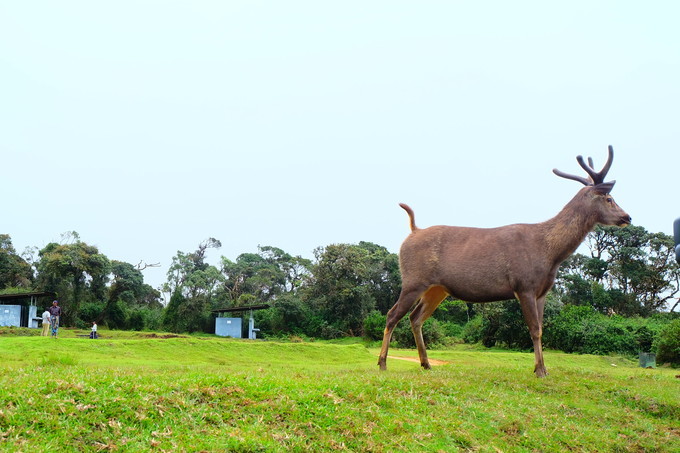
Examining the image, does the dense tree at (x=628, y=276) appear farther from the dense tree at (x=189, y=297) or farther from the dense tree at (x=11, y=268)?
the dense tree at (x=11, y=268)

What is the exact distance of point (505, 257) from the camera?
386 inches

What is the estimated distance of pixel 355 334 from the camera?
3794 centimetres

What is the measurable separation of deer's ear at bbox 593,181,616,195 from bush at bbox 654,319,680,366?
562 inches

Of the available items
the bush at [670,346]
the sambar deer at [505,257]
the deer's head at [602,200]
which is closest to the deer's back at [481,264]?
the sambar deer at [505,257]

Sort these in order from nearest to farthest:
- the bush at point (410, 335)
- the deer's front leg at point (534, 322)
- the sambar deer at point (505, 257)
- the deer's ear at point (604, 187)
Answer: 1. the deer's front leg at point (534, 322)
2. the sambar deer at point (505, 257)
3. the deer's ear at point (604, 187)
4. the bush at point (410, 335)

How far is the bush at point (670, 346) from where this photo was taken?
2136cm

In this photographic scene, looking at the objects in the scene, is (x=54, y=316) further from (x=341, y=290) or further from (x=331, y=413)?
(x=331, y=413)

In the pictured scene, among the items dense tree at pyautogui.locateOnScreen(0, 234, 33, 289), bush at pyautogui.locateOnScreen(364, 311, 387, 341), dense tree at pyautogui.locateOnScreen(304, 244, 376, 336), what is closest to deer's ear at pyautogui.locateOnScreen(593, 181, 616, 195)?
bush at pyautogui.locateOnScreen(364, 311, 387, 341)

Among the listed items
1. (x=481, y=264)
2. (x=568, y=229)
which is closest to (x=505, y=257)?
(x=481, y=264)

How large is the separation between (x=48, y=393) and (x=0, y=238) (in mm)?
49602

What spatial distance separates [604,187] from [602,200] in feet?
0.80

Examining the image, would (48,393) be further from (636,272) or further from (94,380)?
(636,272)

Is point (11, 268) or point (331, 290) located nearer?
point (331, 290)

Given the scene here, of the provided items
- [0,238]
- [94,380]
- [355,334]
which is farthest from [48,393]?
[0,238]
